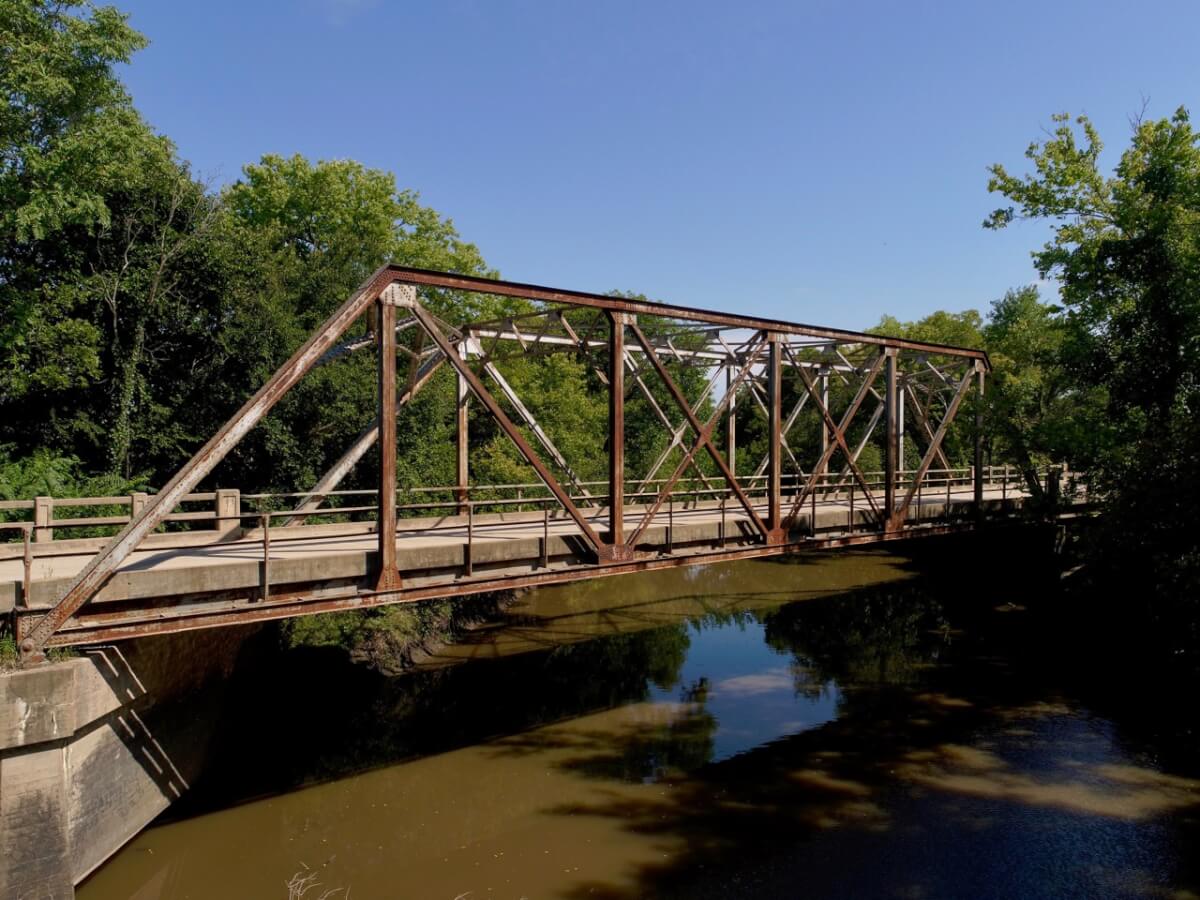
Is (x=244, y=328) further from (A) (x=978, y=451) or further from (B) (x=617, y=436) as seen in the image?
(A) (x=978, y=451)

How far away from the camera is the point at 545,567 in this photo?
12234mm

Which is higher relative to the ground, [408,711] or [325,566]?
[325,566]

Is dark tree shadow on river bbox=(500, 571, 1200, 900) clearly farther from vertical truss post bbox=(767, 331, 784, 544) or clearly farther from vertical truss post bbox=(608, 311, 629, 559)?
vertical truss post bbox=(608, 311, 629, 559)

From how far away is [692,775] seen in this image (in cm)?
1324

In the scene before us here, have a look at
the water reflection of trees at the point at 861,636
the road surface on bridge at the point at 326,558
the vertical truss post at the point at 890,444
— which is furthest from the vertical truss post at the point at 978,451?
the road surface on bridge at the point at 326,558

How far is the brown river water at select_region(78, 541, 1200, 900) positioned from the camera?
397 inches

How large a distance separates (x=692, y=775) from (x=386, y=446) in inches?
315

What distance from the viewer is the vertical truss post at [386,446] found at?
33.6 feet

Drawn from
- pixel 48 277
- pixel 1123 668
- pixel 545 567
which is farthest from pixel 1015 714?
pixel 48 277

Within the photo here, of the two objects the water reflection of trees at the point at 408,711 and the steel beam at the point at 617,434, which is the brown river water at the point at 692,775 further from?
the steel beam at the point at 617,434

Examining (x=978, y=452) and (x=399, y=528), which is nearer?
(x=399, y=528)

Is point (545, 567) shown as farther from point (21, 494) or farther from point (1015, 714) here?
point (21, 494)

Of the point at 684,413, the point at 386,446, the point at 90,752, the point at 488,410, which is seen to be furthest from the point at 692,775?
the point at 90,752

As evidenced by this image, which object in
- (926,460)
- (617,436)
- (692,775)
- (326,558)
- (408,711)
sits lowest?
(692,775)
